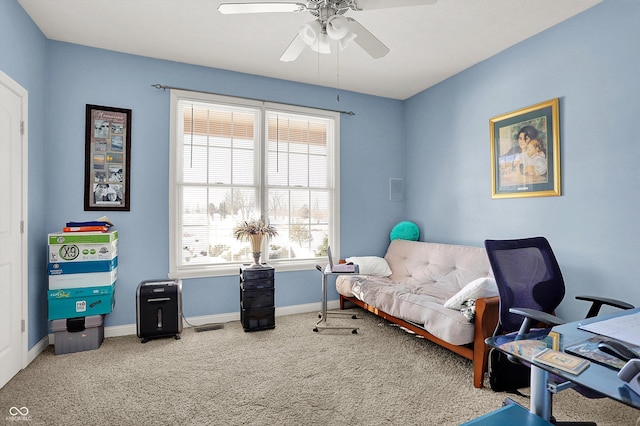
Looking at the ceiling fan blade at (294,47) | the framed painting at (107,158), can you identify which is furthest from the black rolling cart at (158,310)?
the ceiling fan blade at (294,47)

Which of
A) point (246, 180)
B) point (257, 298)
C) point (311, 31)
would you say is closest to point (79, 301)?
point (257, 298)

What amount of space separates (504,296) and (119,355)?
2966 millimetres

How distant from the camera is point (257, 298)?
3.41 meters

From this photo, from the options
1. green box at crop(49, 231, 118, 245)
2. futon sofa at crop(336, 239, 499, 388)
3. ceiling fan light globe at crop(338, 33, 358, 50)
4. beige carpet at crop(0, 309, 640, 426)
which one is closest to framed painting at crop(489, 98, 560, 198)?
futon sofa at crop(336, 239, 499, 388)

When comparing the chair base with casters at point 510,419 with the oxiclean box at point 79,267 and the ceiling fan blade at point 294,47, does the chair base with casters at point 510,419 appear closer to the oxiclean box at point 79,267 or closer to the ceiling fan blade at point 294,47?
the ceiling fan blade at point 294,47

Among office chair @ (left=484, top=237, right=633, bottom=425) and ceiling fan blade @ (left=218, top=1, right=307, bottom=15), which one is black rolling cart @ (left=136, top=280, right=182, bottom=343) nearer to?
ceiling fan blade @ (left=218, top=1, right=307, bottom=15)

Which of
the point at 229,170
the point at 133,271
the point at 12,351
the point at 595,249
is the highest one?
the point at 229,170

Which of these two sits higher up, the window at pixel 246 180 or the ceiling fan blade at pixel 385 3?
the ceiling fan blade at pixel 385 3

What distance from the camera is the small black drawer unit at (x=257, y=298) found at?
3381 mm

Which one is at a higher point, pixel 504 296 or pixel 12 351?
pixel 504 296

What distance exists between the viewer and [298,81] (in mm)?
4055

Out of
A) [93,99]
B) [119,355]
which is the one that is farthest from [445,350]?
[93,99]

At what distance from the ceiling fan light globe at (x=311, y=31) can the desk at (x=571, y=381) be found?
1.88 m

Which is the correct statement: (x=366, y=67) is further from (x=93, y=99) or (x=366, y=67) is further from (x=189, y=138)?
(x=93, y=99)
